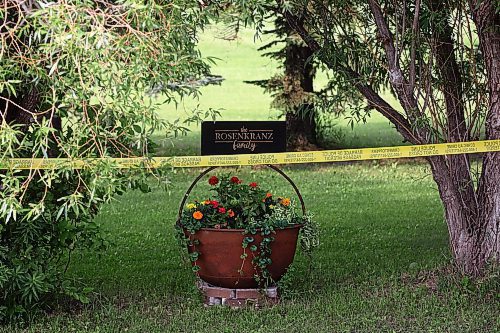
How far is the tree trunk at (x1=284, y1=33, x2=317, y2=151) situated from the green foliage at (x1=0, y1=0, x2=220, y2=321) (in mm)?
Result: 9750

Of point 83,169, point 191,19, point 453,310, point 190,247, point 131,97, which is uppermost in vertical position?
point 191,19

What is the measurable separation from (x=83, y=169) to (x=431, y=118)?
9.53 feet

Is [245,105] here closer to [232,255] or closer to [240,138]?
[240,138]

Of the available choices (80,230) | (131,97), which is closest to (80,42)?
(131,97)

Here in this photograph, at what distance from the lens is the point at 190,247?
270 inches

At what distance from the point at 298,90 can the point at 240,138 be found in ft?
31.3

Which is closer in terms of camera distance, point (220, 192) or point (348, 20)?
point (220, 192)

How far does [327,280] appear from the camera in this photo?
7621mm

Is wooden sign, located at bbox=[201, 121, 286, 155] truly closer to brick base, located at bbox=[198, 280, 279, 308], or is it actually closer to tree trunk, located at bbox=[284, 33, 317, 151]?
brick base, located at bbox=[198, 280, 279, 308]

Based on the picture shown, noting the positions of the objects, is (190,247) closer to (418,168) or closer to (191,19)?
(191,19)

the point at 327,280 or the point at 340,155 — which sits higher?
the point at 340,155

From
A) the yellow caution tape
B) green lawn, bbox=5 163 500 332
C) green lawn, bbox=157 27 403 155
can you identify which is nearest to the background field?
green lawn, bbox=5 163 500 332

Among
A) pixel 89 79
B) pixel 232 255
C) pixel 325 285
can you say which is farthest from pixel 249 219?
pixel 89 79

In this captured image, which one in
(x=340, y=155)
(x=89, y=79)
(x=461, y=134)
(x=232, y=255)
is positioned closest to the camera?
(x=89, y=79)
